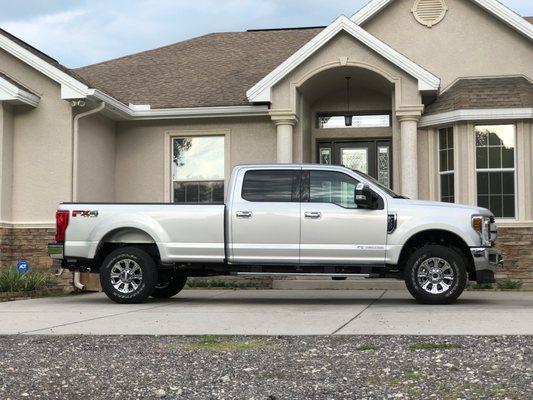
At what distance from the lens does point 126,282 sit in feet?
37.2

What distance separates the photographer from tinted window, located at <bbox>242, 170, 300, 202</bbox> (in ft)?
36.8

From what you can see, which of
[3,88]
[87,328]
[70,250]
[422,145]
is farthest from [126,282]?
[422,145]

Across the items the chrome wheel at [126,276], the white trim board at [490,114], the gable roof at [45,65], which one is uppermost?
the gable roof at [45,65]

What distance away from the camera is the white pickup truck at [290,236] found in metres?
10.6

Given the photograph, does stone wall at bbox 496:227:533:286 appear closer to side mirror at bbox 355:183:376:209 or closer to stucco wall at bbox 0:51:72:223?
side mirror at bbox 355:183:376:209

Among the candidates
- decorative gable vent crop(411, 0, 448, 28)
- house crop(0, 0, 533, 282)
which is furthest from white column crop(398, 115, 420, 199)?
decorative gable vent crop(411, 0, 448, 28)

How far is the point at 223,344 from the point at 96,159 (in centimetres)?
1023

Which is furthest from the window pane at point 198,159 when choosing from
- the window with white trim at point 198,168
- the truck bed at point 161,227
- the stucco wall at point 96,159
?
the truck bed at point 161,227

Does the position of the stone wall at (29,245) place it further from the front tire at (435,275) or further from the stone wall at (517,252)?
the stone wall at (517,252)

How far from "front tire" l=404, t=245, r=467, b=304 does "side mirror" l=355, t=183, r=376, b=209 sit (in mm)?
961

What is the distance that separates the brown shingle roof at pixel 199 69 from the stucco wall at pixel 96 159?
3.53ft

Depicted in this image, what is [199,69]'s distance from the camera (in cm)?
1934

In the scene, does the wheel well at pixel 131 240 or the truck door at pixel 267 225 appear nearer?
the truck door at pixel 267 225

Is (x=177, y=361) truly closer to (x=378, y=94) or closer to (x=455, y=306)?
(x=455, y=306)
